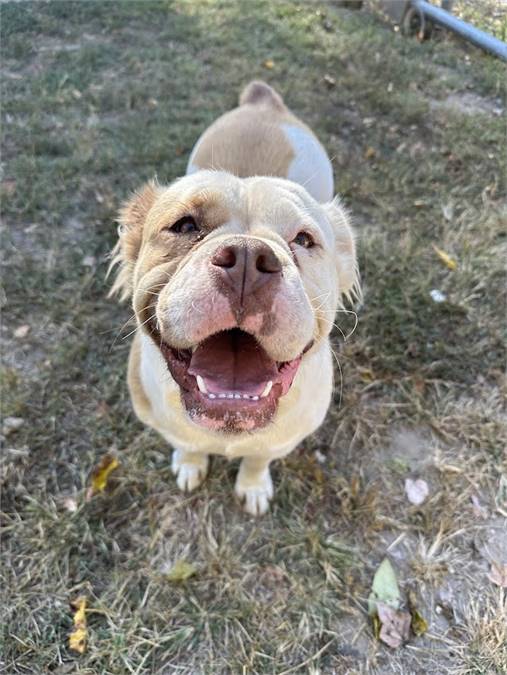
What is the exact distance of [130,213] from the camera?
228 cm

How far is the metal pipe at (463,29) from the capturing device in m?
5.07

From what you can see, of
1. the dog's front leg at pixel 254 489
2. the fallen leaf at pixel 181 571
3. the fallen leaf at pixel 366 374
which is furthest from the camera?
the fallen leaf at pixel 366 374

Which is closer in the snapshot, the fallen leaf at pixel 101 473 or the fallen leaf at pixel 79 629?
the fallen leaf at pixel 79 629

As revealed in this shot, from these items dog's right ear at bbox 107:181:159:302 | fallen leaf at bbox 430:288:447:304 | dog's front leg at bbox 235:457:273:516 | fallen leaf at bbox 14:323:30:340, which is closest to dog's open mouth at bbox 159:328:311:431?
dog's right ear at bbox 107:181:159:302

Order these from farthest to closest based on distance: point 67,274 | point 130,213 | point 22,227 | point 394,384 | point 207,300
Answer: point 22,227 < point 67,274 < point 394,384 < point 130,213 < point 207,300

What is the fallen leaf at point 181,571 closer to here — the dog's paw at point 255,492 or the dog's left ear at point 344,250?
the dog's paw at point 255,492

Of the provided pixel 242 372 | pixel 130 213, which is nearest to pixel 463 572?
pixel 242 372

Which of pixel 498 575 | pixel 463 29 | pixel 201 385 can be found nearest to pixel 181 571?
pixel 201 385

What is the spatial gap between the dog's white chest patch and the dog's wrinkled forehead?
1.03 meters

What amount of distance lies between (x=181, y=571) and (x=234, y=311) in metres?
1.59

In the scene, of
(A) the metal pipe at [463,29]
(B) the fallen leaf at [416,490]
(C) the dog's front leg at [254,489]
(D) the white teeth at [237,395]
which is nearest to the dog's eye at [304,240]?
(D) the white teeth at [237,395]

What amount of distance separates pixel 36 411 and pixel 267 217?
1840 millimetres

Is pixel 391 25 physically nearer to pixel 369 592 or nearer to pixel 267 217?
pixel 267 217

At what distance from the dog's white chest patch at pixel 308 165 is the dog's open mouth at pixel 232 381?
5.07 ft
